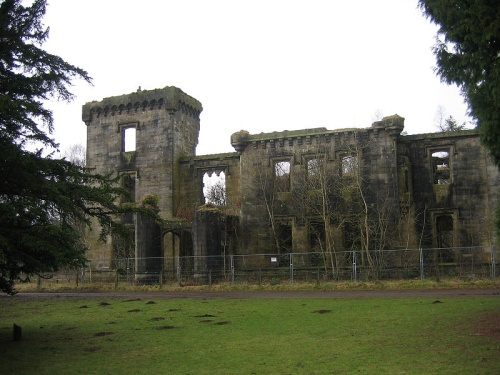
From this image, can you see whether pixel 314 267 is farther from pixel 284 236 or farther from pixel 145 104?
pixel 145 104

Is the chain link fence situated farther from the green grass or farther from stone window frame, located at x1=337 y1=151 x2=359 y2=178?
the green grass

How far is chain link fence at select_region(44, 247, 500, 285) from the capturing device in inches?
1080

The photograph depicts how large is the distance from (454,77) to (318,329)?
6.85 meters

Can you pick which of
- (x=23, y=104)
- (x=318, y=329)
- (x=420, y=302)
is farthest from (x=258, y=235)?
(x=23, y=104)

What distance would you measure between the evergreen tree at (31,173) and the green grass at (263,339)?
2.25 meters

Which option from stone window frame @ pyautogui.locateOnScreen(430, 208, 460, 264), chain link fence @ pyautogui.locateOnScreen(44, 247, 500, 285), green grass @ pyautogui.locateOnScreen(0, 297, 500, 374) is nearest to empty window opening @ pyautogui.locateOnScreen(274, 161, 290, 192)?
chain link fence @ pyautogui.locateOnScreen(44, 247, 500, 285)

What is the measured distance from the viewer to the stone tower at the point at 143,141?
124 ft

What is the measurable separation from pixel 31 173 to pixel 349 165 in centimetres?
2287

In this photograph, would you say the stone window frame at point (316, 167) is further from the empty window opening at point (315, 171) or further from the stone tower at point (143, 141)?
the stone tower at point (143, 141)

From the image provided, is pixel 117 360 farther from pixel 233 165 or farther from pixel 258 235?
pixel 233 165

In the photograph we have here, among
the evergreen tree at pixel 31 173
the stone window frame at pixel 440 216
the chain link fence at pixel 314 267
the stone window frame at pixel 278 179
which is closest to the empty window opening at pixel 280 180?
the stone window frame at pixel 278 179

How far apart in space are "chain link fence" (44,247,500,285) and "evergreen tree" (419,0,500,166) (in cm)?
1585

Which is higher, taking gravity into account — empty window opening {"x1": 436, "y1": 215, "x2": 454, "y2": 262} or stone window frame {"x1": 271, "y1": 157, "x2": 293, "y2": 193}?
stone window frame {"x1": 271, "y1": 157, "x2": 293, "y2": 193}

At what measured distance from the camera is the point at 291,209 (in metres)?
33.6
